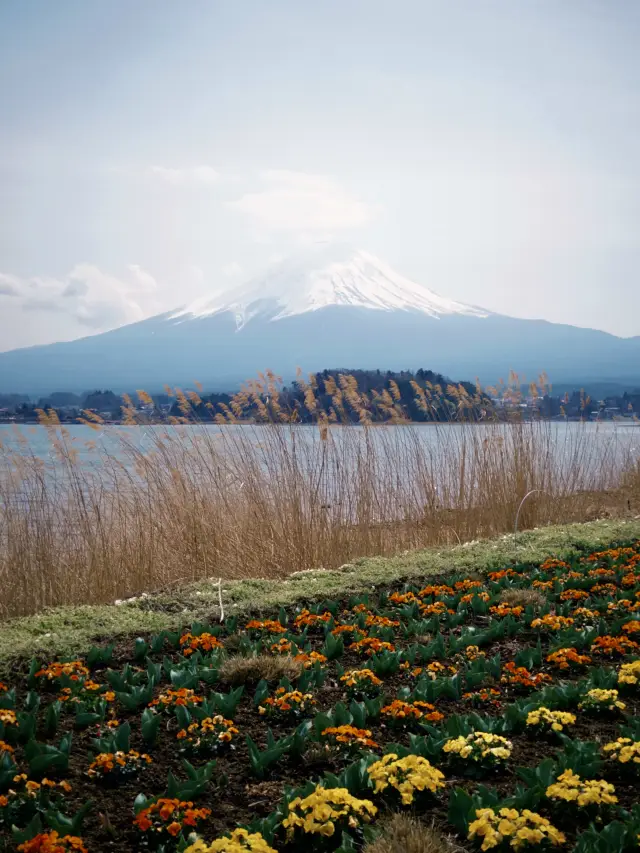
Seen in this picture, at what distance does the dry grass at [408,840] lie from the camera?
6.65 feet

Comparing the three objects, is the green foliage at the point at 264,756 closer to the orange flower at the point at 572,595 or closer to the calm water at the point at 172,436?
the orange flower at the point at 572,595

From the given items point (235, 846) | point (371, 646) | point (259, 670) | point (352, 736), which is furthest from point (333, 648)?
point (235, 846)

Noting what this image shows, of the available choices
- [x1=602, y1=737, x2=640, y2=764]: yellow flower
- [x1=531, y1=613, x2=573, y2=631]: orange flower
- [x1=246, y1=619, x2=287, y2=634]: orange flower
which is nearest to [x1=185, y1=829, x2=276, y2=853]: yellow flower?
[x1=602, y1=737, x2=640, y2=764]: yellow flower

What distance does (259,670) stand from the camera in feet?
11.3

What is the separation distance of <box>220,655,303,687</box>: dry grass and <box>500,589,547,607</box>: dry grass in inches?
66.4

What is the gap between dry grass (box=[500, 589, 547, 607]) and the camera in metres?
4.61

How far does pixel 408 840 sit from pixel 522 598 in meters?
2.78

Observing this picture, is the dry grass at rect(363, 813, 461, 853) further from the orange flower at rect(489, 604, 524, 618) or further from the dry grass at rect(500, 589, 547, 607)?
the dry grass at rect(500, 589, 547, 607)

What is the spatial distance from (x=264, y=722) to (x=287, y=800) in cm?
78

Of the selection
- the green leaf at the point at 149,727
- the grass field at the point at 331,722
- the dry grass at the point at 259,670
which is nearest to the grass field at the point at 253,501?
the grass field at the point at 331,722

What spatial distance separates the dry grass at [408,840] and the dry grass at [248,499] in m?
3.83

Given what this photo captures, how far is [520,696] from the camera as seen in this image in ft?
11.1

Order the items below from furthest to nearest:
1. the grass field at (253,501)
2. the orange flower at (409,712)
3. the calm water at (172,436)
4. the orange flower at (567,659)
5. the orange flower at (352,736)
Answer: the calm water at (172,436) → the grass field at (253,501) → the orange flower at (567,659) → the orange flower at (409,712) → the orange flower at (352,736)

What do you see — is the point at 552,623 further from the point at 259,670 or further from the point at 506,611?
the point at 259,670
